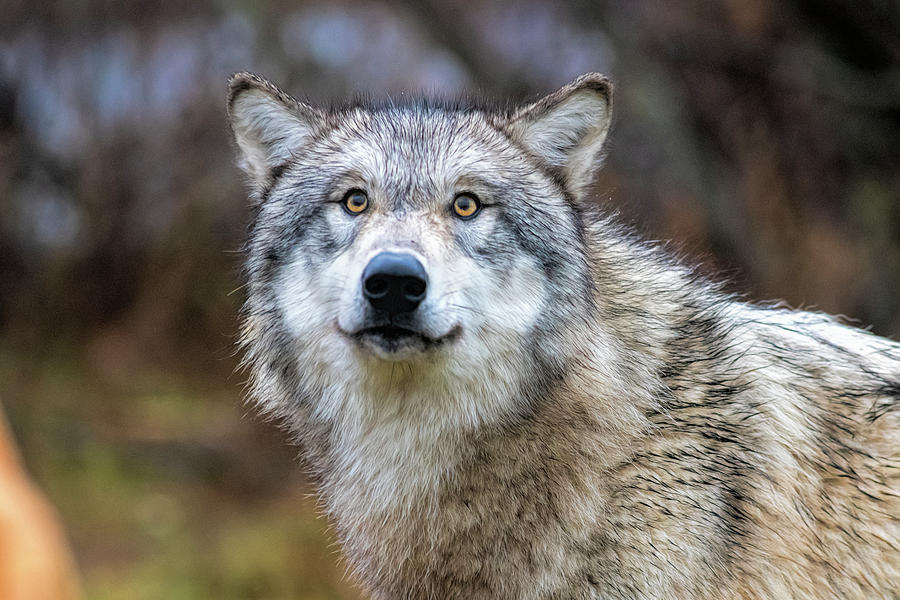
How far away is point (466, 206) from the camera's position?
381 cm

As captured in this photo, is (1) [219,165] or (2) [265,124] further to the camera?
(1) [219,165]

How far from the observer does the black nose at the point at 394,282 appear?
3406mm

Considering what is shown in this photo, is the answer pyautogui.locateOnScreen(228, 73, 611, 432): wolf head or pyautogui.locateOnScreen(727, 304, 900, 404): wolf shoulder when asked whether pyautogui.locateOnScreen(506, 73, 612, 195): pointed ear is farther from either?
pyautogui.locateOnScreen(727, 304, 900, 404): wolf shoulder

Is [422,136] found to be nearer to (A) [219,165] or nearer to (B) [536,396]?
(B) [536,396]

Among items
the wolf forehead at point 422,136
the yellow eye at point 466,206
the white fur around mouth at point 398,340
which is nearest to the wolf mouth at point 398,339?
the white fur around mouth at point 398,340

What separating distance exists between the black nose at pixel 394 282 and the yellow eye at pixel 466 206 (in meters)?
0.43

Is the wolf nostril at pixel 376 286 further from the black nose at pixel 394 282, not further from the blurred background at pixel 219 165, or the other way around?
the blurred background at pixel 219 165

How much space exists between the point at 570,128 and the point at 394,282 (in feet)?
3.75

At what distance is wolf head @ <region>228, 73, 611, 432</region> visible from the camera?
3.57m

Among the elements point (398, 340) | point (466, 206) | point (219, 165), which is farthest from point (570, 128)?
point (219, 165)

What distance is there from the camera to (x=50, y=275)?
1148cm

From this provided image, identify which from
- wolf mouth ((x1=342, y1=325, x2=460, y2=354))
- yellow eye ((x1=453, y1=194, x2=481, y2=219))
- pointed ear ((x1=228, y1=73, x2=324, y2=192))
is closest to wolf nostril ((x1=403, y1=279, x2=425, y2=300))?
wolf mouth ((x1=342, y1=325, x2=460, y2=354))

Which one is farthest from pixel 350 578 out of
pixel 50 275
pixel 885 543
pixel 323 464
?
pixel 50 275

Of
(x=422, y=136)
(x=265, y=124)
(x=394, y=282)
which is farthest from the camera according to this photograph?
(x=265, y=124)
